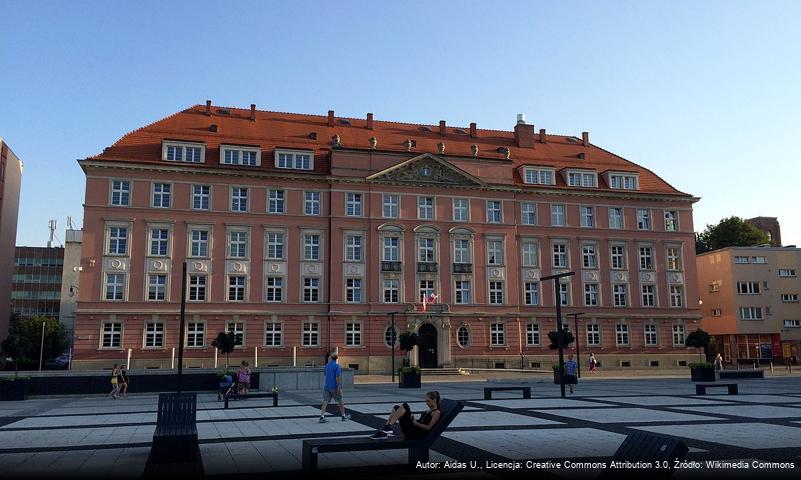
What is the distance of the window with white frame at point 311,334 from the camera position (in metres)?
48.8

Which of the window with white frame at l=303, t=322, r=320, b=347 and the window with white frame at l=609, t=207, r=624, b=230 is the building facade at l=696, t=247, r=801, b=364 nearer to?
the window with white frame at l=609, t=207, r=624, b=230

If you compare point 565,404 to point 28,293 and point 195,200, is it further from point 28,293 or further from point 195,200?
point 28,293

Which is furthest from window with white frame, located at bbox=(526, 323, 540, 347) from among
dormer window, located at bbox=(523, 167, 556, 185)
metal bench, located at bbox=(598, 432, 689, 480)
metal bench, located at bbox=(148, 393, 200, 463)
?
metal bench, located at bbox=(598, 432, 689, 480)

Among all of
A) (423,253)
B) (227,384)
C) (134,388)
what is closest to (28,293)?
(423,253)

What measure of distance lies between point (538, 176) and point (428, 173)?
33.5 feet

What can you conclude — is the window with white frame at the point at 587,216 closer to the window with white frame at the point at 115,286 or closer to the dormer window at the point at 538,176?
the dormer window at the point at 538,176

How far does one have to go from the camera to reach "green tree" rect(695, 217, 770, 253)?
78188 millimetres

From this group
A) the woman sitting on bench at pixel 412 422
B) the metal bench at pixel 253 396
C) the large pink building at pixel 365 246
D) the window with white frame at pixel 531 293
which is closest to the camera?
the woman sitting on bench at pixel 412 422

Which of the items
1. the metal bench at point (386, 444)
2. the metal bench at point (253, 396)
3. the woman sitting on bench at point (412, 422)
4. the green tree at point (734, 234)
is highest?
the green tree at point (734, 234)

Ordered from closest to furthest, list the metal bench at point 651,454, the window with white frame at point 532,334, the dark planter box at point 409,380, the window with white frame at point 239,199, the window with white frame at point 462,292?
1. the metal bench at point 651,454
2. the dark planter box at point 409,380
3. the window with white frame at point 239,199
4. the window with white frame at point 462,292
5. the window with white frame at point 532,334

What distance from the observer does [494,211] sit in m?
54.0

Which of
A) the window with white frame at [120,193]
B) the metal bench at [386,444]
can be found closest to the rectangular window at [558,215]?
the window with white frame at [120,193]

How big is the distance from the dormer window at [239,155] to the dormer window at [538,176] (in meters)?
22.0

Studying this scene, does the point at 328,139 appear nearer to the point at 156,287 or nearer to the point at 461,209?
the point at 461,209
